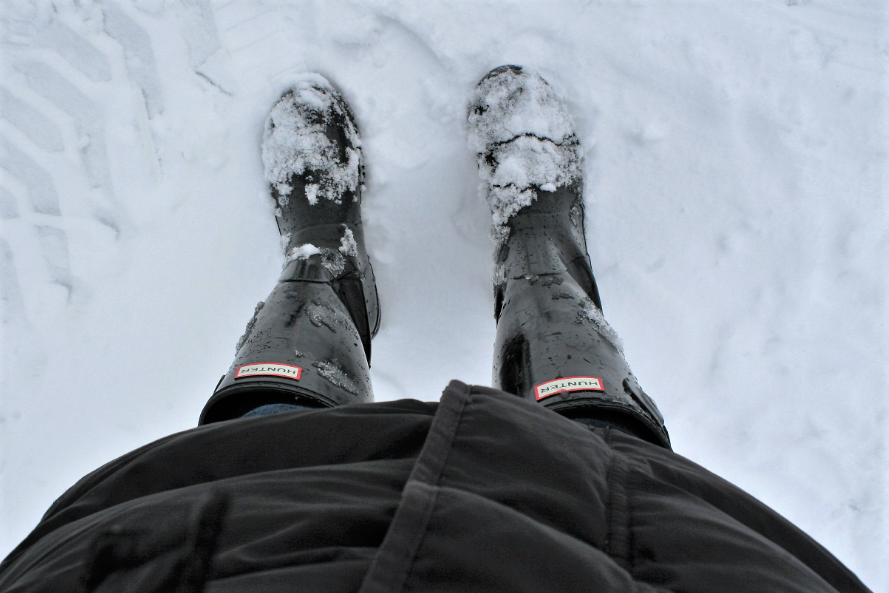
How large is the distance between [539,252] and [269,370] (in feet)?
2.01

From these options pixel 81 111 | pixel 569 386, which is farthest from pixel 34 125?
pixel 569 386

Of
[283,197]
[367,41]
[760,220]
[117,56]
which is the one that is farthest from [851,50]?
[117,56]

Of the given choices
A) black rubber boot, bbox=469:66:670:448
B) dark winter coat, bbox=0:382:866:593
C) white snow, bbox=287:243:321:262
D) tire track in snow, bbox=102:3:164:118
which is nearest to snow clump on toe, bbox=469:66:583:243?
black rubber boot, bbox=469:66:670:448

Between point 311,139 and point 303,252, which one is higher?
point 311,139

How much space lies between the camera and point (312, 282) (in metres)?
1.06

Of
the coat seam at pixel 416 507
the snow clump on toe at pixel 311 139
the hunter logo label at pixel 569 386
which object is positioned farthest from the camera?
the snow clump on toe at pixel 311 139

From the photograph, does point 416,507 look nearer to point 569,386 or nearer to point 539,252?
point 569,386

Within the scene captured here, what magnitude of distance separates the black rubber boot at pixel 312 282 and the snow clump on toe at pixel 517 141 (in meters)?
0.29

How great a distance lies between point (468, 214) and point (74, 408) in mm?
959

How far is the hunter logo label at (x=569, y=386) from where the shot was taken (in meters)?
0.79

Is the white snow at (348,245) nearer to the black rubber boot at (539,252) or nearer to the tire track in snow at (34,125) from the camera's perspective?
the black rubber boot at (539,252)

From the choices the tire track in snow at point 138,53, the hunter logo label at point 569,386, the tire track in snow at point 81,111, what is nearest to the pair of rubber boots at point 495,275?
the hunter logo label at point 569,386

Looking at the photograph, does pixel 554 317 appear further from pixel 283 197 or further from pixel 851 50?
pixel 851 50

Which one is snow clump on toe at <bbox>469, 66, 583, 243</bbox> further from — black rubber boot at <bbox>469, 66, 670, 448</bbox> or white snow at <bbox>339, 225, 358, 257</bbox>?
Answer: white snow at <bbox>339, 225, 358, 257</bbox>
